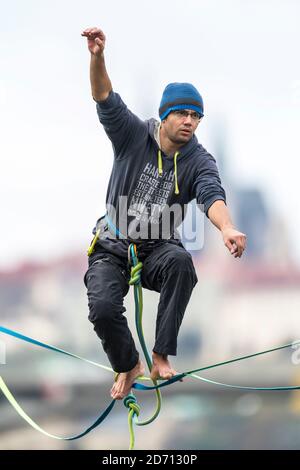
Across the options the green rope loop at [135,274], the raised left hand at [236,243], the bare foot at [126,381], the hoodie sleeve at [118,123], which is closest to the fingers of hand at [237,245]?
the raised left hand at [236,243]

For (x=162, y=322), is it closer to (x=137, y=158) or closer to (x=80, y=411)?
(x=137, y=158)

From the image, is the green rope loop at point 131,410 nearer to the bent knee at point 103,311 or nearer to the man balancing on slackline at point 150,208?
the man balancing on slackline at point 150,208

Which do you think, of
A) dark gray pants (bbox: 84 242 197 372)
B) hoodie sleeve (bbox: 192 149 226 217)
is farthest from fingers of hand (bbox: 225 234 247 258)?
dark gray pants (bbox: 84 242 197 372)

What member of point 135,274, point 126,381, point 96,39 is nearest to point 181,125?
point 96,39

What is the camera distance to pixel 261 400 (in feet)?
159

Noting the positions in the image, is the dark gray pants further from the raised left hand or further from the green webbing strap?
the raised left hand

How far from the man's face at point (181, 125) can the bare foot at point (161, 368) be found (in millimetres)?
1496

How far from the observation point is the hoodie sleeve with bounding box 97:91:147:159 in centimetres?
685

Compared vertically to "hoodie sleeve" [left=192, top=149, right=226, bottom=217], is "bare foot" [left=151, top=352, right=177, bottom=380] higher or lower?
lower

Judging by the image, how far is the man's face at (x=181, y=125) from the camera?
6922mm

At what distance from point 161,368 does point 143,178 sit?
4.32 feet

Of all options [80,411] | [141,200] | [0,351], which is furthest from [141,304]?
[80,411]

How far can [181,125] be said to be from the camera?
6.92 metres

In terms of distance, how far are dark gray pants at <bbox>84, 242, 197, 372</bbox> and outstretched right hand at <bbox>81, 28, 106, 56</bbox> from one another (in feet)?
4.69
